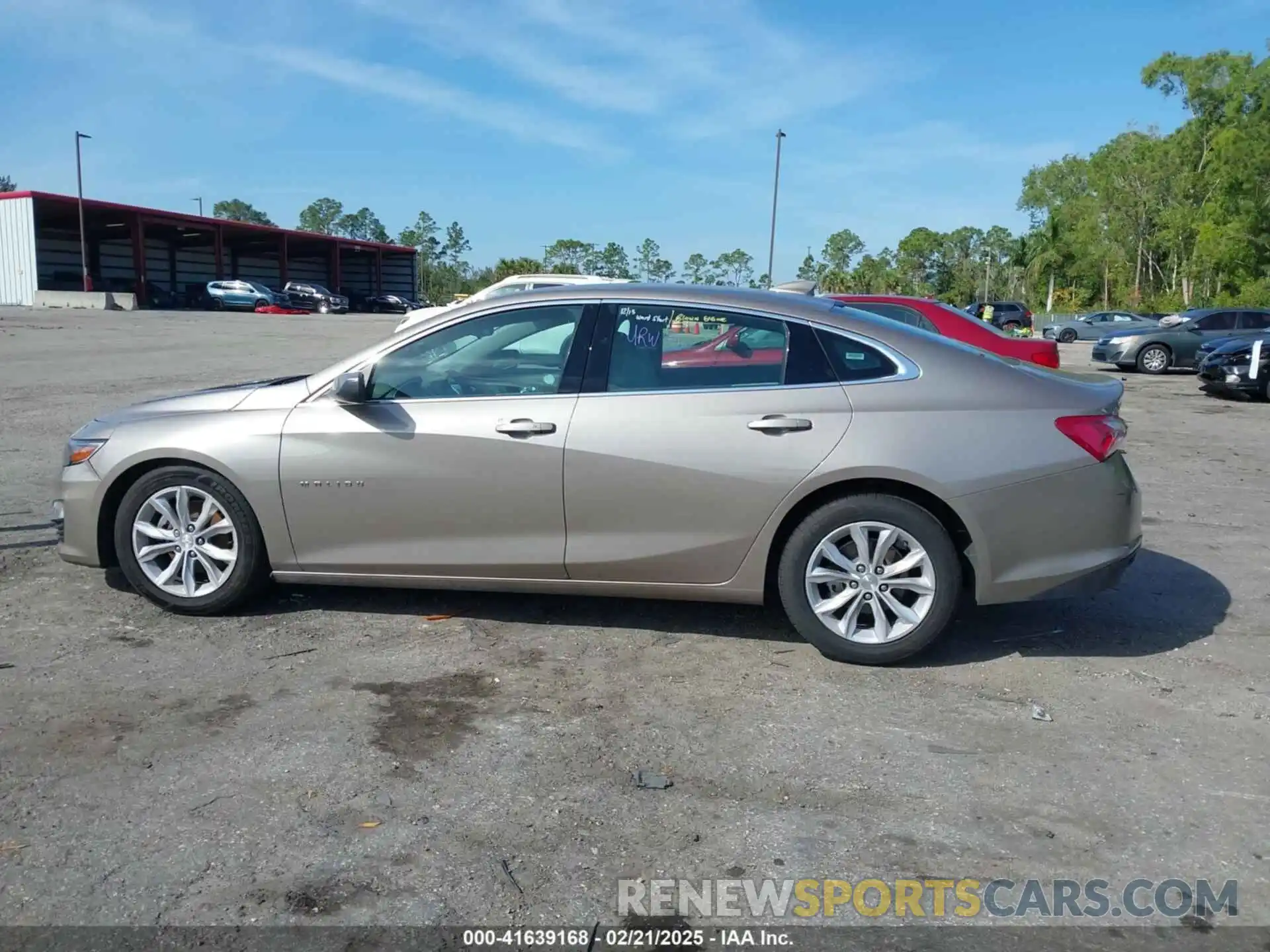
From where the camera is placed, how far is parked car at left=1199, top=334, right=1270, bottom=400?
1655 cm

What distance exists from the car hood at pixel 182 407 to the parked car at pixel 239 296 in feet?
160

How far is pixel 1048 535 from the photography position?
434 cm

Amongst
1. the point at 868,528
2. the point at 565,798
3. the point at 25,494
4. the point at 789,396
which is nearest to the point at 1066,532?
the point at 868,528

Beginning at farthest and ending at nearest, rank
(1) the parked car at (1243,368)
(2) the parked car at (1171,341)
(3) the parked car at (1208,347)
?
(2) the parked car at (1171,341) → (3) the parked car at (1208,347) → (1) the parked car at (1243,368)

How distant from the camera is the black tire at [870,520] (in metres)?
4.34

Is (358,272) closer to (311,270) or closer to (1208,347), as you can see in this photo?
(311,270)

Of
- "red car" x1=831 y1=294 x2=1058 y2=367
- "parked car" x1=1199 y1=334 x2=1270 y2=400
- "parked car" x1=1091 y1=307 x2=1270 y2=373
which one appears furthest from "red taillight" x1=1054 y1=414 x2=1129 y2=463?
"parked car" x1=1091 y1=307 x2=1270 y2=373

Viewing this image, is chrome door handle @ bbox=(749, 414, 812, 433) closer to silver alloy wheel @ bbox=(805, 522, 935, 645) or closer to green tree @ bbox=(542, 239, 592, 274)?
silver alloy wheel @ bbox=(805, 522, 935, 645)

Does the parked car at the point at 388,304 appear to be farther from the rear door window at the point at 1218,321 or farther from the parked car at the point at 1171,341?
the rear door window at the point at 1218,321

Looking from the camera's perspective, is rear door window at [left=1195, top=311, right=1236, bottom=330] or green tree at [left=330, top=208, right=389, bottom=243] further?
green tree at [left=330, top=208, right=389, bottom=243]

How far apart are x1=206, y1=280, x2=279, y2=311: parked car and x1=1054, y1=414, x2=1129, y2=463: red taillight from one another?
5101 centimetres

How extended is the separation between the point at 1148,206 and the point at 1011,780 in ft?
253

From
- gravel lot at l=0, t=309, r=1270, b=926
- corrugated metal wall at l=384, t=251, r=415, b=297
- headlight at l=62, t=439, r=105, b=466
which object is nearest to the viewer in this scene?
gravel lot at l=0, t=309, r=1270, b=926

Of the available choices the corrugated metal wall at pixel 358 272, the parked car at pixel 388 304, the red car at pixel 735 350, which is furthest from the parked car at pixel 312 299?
the red car at pixel 735 350
